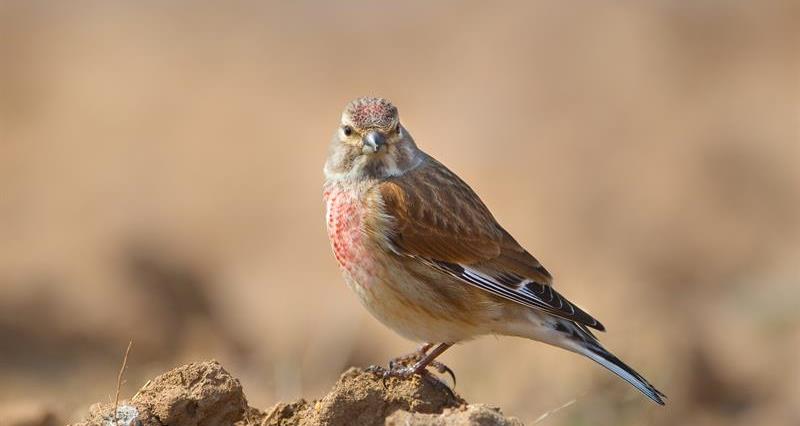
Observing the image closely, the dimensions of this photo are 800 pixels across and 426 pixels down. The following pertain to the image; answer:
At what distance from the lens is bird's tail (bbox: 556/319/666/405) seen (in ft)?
19.5

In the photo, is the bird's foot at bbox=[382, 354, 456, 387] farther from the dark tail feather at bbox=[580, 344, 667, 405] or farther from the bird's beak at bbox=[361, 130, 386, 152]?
the bird's beak at bbox=[361, 130, 386, 152]

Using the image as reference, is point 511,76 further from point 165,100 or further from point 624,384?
point 624,384

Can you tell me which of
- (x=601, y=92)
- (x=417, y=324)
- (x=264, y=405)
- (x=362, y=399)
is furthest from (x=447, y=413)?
(x=601, y=92)

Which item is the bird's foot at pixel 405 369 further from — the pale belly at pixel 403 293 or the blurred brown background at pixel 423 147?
the blurred brown background at pixel 423 147

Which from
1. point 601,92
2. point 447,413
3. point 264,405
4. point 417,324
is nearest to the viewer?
point 447,413

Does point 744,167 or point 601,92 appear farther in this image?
point 601,92

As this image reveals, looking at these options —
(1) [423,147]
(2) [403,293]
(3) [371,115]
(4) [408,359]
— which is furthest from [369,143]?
Answer: (1) [423,147]

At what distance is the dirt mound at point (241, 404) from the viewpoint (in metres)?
5.33

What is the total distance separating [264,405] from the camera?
25.9ft

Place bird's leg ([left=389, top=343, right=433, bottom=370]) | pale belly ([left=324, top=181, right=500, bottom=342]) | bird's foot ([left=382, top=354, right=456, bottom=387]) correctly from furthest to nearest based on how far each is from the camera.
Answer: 1. pale belly ([left=324, top=181, right=500, bottom=342])
2. bird's leg ([left=389, top=343, right=433, bottom=370])
3. bird's foot ([left=382, top=354, right=456, bottom=387])

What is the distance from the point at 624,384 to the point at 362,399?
303cm

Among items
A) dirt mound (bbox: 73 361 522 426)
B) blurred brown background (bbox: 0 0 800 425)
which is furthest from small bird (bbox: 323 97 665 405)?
blurred brown background (bbox: 0 0 800 425)

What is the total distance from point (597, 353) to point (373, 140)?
1225 millimetres

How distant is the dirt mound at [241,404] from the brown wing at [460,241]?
31.5 inches
